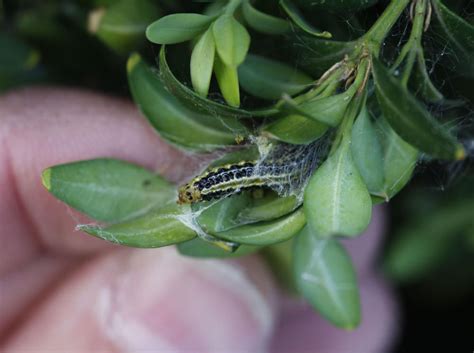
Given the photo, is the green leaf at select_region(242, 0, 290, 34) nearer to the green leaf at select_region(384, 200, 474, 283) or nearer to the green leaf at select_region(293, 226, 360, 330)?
the green leaf at select_region(293, 226, 360, 330)

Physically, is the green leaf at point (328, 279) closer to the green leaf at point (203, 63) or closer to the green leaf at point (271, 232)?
the green leaf at point (271, 232)

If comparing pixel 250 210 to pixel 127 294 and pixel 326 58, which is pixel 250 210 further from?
pixel 127 294

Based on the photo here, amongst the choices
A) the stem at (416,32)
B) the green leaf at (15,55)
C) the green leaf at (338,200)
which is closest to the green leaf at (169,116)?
the green leaf at (338,200)

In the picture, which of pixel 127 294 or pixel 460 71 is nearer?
pixel 460 71

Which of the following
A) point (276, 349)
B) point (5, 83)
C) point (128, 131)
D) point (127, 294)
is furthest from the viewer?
point (276, 349)

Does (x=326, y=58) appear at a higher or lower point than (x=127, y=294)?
higher

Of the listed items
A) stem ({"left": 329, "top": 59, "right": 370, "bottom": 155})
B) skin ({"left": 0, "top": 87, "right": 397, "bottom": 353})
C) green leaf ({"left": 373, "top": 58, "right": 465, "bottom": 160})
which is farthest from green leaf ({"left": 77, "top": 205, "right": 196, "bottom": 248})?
skin ({"left": 0, "top": 87, "right": 397, "bottom": 353})

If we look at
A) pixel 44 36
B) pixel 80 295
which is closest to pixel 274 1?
pixel 44 36
